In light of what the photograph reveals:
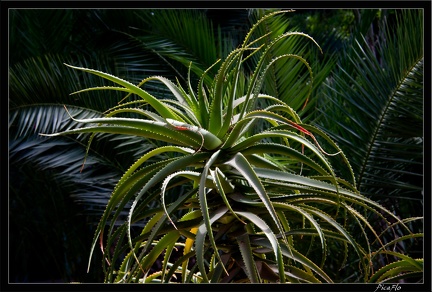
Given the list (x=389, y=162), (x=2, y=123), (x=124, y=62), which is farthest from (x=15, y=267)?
(x=2, y=123)

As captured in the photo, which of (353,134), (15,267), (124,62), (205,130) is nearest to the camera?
(205,130)

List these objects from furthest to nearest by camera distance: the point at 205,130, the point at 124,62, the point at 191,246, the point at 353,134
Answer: the point at 124,62, the point at 353,134, the point at 191,246, the point at 205,130

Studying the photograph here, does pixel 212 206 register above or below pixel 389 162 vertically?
above

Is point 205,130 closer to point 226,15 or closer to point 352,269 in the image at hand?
point 352,269

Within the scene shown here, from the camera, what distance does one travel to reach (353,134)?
3.05 metres

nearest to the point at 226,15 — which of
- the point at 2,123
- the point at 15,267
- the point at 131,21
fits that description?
the point at 131,21

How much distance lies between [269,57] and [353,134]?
1.92 ft

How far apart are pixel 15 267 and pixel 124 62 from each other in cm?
265

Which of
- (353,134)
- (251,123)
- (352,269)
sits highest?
(251,123)

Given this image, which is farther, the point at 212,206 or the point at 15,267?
the point at 15,267

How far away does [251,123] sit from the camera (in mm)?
1495
